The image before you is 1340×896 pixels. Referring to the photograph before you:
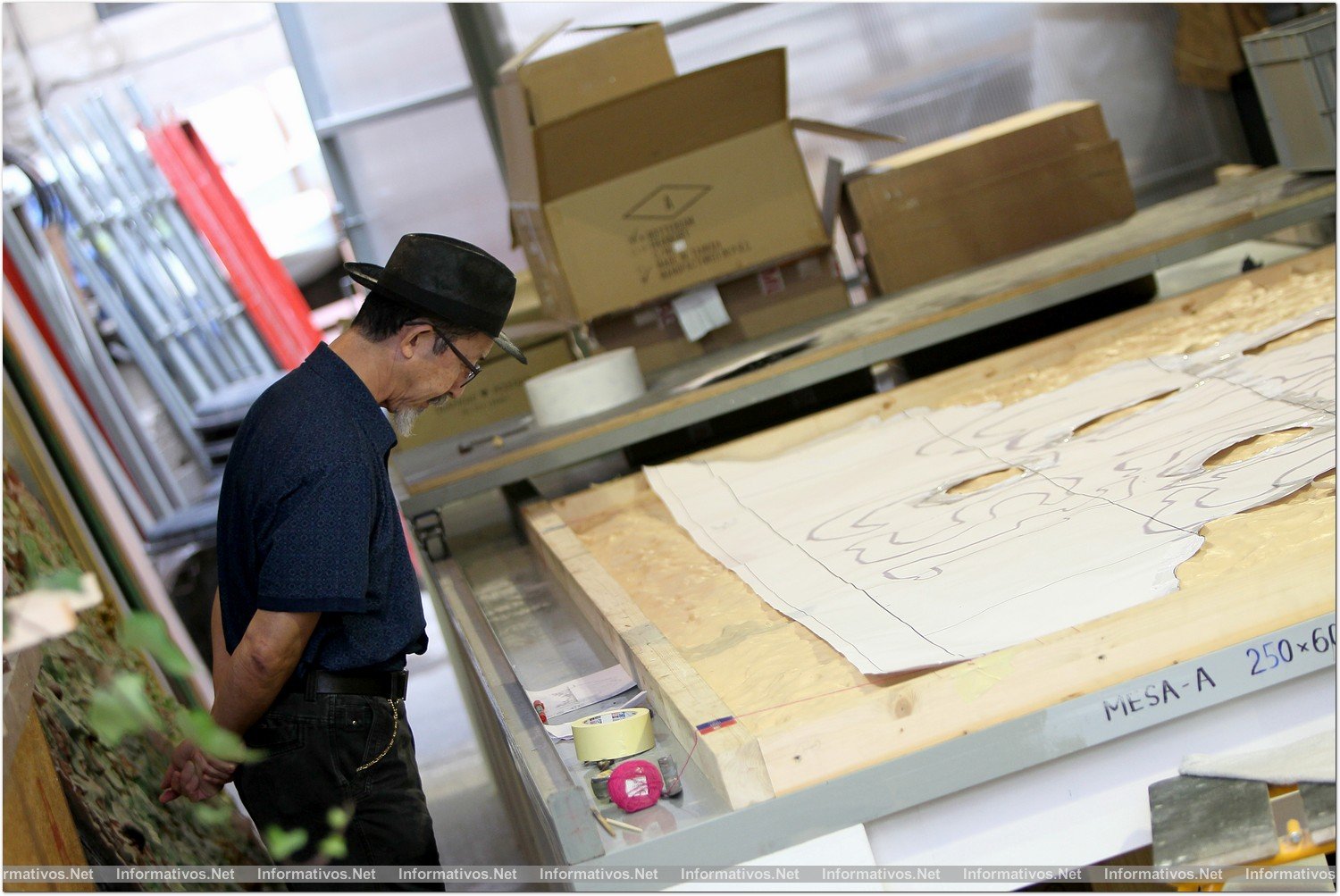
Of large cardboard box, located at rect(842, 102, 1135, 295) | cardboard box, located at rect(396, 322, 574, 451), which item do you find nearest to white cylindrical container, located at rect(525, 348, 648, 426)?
cardboard box, located at rect(396, 322, 574, 451)

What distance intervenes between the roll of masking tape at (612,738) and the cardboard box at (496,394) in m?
2.26

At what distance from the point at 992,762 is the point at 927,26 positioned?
4.80 meters

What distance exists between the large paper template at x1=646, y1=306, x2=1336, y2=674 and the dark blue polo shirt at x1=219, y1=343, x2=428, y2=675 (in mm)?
567

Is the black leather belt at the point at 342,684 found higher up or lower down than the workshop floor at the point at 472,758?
higher up

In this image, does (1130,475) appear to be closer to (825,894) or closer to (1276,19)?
(825,894)

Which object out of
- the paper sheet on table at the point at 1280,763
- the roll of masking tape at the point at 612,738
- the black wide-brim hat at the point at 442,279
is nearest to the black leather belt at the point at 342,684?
the roll of masking tape at the point at 612,738

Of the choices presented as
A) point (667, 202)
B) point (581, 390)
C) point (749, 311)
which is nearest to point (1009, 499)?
point (581, 390)

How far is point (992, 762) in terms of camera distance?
1328 millimetres

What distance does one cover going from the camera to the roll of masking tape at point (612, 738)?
58.5 inches

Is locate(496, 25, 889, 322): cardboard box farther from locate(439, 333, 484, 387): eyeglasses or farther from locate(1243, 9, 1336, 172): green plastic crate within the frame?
locate(439, 333, 484, 387): eyeglasses

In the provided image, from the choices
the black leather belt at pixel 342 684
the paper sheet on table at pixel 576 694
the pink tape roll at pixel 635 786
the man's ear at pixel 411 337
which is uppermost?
the man's ear at pixel 411 337

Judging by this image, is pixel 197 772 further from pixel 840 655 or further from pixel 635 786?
pixel 840 655

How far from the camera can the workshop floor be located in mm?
3287

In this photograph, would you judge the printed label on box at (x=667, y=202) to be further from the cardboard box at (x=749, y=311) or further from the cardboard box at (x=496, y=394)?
→ the cardboard box at (x=496, y=394)
